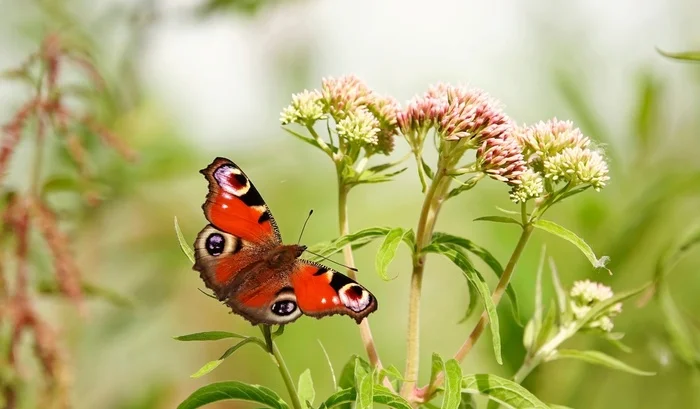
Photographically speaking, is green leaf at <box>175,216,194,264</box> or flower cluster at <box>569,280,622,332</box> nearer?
green leaf at <box>175,216,194,264</box>

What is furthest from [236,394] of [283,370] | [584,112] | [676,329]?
[584,112]

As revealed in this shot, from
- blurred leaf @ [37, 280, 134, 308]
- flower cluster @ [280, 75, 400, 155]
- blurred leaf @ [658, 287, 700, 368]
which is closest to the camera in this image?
flower cluster @ [280, 75, 400, 155]

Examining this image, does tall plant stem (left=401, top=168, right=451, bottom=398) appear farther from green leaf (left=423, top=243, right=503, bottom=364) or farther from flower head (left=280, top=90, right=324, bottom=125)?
flower head (left=280, top=90, right=324, bottom=125)

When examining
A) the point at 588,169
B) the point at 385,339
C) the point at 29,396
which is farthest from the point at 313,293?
the point at 385,339

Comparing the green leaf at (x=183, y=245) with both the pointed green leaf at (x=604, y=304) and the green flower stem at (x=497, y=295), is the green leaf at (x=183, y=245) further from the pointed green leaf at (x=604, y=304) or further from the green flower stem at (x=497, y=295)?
the pointed green leaf at (x=604, y=304)

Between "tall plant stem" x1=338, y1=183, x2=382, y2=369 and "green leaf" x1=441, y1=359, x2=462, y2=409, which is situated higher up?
"tall plant stem" x1=338, y1=183, x2=382, y2=369

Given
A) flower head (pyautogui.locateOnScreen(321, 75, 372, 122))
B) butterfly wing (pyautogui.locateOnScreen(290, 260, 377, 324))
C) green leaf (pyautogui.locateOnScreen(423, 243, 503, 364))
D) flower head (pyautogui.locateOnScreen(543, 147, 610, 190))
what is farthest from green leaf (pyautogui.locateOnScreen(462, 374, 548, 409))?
flower head (pyautogui.locateOnScreen(321, 75, 372, 122))

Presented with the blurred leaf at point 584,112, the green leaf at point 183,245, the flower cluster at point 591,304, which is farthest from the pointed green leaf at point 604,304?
the blurred leaf at point 584,112
